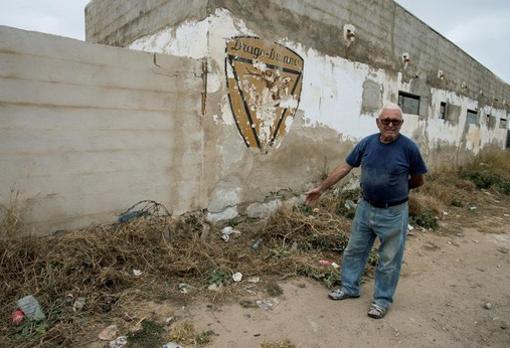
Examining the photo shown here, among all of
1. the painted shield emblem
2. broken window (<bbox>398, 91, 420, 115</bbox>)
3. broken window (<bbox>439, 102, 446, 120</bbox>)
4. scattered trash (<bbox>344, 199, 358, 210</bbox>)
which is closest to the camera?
the painted shield emblem

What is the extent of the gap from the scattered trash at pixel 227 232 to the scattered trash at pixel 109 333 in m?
1.53

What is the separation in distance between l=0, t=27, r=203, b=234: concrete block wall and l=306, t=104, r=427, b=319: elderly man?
177 centimetres

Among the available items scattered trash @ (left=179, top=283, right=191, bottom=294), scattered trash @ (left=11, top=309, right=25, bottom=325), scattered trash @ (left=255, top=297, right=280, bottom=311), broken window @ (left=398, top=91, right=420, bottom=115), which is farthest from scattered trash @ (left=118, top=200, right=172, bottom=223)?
broken window @ (left=398, top=91, right=420, bottom=115)

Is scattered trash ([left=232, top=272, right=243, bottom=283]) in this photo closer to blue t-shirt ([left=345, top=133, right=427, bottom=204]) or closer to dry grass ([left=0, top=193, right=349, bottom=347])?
dry grass ([left=0, top=193, right=349, bottom=347])

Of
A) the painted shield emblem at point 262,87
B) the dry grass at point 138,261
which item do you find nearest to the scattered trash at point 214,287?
the dry grass at point 138,261

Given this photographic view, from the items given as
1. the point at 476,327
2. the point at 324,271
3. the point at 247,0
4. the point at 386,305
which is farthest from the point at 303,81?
the point at 476,327

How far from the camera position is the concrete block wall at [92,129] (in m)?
2.54

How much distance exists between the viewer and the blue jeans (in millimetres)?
2406

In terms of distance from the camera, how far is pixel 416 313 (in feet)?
8.29

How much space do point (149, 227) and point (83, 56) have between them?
1.58 metres

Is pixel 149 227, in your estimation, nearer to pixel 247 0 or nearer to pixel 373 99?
pixel 247 0

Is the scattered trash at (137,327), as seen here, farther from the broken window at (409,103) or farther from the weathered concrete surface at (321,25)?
the broken window at (409,103)

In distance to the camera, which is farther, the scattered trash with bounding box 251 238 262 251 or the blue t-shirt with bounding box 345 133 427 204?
the scattered trash with bounding box 251 238 262 251

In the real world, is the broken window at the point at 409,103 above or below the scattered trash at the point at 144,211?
above
